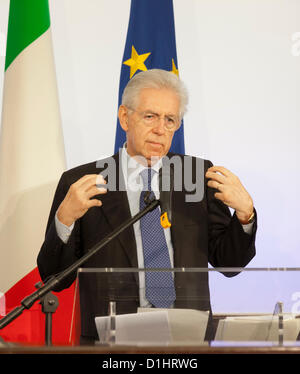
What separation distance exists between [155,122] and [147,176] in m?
0.22

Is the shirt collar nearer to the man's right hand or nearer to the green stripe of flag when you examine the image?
the man's right hand

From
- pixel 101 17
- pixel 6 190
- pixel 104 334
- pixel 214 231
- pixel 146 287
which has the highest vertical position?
pixel 101 17

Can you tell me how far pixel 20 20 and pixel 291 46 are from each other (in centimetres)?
161

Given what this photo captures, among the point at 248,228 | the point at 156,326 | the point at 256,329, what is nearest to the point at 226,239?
the point at 248,228

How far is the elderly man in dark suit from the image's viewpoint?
7.55 ft

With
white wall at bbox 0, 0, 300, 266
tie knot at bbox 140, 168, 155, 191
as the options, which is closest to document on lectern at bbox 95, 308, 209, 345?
tie knot at bbox 140, 168, 155, 191

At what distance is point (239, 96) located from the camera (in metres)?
4.00

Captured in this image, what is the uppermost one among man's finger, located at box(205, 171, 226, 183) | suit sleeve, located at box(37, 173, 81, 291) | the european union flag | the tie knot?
the european union flag

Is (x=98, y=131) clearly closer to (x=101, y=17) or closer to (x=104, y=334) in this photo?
(x=101, y=17)

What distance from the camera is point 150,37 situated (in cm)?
377

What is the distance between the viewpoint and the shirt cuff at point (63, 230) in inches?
92.7

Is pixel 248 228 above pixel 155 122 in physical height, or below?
below

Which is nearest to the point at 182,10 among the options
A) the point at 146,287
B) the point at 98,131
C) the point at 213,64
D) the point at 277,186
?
the point at 213,64

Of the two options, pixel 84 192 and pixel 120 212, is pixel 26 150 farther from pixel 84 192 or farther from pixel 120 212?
pixel 84 192
